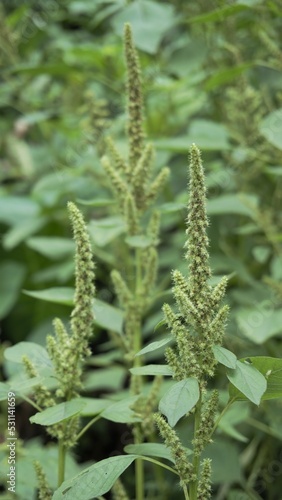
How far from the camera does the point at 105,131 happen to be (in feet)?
5.99

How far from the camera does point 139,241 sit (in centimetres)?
119

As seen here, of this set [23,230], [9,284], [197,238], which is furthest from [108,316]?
[9,284]

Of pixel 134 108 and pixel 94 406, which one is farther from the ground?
pixel 134 108

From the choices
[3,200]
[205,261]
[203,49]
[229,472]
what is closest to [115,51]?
[203,49]

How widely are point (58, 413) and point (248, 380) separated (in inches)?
9.1

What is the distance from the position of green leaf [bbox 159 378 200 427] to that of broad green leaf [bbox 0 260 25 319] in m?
1.73

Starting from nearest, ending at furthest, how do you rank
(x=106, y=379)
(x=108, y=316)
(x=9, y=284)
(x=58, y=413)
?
1. (x=58, y=413)
2. (x=108, y=316)
3. (x=106, y=379)
4. (x=9, y=284)

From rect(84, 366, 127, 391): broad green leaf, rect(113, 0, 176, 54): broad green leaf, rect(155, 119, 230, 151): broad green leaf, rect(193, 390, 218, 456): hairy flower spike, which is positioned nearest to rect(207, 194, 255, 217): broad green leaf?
rect(155, 119, 230, 151): broad green leaf

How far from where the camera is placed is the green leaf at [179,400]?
0.76 m

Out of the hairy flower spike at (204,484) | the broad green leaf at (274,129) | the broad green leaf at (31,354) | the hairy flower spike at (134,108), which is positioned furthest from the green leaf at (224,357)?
the broad green leaf at (274,129)

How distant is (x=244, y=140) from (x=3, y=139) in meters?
1.47

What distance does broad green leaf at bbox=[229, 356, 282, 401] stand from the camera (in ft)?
2.77

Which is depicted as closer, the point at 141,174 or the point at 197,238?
the point at 197,238

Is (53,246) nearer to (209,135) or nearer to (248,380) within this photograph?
(209,135)
